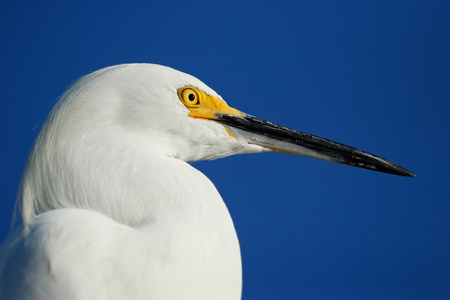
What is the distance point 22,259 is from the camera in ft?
5.61

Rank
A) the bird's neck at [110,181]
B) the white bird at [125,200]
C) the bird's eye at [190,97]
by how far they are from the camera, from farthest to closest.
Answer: the bird's eye at [190,97], the bird's neck at [110,181], the white bird at [125,200]

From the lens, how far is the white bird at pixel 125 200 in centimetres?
162

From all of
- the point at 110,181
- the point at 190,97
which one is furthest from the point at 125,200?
the point at 190,97

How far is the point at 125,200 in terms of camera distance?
1772 millimetres

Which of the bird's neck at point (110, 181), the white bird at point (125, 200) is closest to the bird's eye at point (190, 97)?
the white bird at point (125, 200)

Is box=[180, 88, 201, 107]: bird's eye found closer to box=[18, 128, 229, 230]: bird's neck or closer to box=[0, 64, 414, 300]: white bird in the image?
box=[0, 64, 414, 300]: white bird

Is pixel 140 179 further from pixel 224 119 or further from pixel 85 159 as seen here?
pixel 224 119

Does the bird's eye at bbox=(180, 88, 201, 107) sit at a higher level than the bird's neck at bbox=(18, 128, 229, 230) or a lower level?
higher

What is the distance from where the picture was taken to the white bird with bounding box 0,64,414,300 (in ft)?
5.32

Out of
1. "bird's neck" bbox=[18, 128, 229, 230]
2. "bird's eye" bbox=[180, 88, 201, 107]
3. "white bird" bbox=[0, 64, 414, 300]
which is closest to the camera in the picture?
"white bird" bbox=[0, 64, 414, 300]

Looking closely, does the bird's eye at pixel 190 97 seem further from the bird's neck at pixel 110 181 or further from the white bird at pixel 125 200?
the bird's neck at pixel 110 181

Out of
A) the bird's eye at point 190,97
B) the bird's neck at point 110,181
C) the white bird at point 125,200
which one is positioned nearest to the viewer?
the white bird at point 125,200

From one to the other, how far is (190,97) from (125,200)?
22.3 inches

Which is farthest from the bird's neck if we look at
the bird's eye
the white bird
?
the bird's eye
